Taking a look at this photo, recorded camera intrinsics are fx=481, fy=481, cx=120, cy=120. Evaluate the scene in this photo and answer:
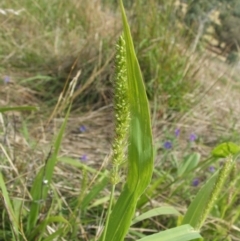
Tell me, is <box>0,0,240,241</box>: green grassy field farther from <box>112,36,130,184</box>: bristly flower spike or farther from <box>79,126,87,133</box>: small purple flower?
<box>112,36,130,184</box>: bristly flower spike

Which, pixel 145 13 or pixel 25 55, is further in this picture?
pixel 25 55

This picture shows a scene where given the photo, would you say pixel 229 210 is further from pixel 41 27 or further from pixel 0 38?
pixel 41 27

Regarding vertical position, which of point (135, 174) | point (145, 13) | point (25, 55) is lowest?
→ point (25, 55)

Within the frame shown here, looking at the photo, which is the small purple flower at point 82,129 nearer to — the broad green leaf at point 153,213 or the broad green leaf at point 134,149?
the broad green leaf at point 153,213

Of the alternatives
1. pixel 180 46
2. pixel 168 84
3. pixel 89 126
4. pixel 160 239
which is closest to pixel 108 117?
pixel 89 126

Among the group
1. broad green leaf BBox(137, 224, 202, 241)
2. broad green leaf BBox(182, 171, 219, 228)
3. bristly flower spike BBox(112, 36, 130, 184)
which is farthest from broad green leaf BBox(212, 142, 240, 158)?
bristly flower spike BBox(112, 36, 130, 184)

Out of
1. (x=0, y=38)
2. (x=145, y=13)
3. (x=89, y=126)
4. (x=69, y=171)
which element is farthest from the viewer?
(x=0, y=38)

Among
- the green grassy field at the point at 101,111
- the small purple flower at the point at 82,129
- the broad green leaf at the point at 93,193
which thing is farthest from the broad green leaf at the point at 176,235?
the small purple flower at the point at 82,129
